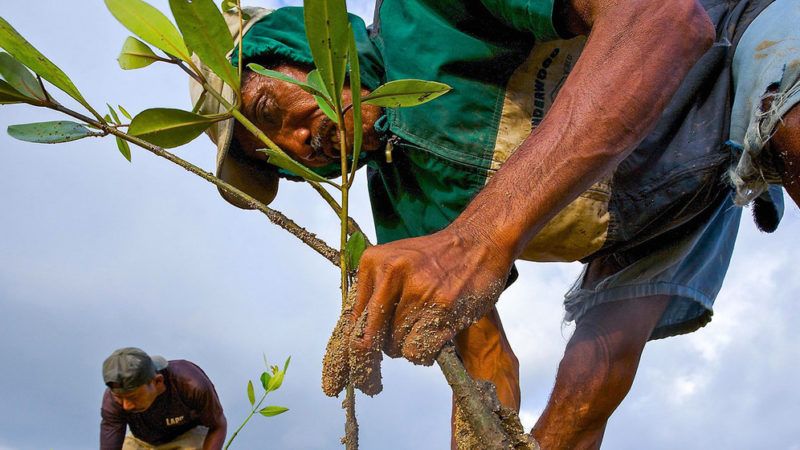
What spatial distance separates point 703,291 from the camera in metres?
1.48

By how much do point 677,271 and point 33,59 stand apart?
131 centimetres

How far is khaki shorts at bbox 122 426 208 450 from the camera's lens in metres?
3.47

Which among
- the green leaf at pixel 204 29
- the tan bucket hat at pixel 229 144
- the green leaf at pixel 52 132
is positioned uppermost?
the tan bucket hat at pixel 229 144

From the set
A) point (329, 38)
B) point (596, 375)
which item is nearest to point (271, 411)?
point (596, 375)

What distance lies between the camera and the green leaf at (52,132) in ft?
2.35

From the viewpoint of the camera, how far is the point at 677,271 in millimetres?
1439

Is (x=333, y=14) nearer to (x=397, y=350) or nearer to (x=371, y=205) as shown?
(x=397, y=350)

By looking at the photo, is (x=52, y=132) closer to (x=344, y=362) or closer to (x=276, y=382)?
(x=344, y=362)

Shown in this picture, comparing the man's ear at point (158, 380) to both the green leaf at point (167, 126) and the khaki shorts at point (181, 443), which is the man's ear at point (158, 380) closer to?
the khaki shorts at point (181, 443)

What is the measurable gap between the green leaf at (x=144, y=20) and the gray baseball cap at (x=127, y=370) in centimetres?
271

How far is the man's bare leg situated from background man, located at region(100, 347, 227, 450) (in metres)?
2.30

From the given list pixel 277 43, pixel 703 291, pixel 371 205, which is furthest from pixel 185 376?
pixel 703 291

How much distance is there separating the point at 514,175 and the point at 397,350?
0.23m

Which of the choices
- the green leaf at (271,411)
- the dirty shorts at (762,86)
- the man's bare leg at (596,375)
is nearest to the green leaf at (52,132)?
the green leaf at (271,411)
